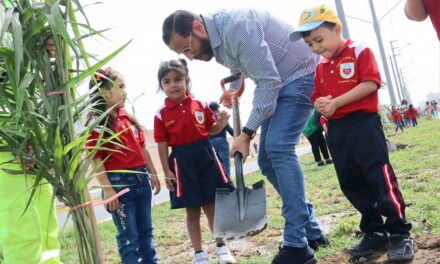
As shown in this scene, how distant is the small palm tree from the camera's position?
163 cm

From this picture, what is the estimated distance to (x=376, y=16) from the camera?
16.1 m

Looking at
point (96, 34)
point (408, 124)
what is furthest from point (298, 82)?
point (408, 124)

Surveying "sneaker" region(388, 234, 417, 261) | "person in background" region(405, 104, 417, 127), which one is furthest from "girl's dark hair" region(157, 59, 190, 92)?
"person in background" region(405, 104, 417, 127)

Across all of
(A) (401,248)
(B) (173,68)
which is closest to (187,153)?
(B) (173,68)

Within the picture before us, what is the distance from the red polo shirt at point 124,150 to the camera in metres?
2.94

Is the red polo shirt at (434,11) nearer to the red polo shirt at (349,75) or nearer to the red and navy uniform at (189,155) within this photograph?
the red polo shirt at (349,75)

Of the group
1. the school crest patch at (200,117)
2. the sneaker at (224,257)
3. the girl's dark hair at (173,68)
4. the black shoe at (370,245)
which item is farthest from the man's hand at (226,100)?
the black shoe at (370,245)

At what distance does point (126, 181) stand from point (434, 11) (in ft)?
6.62

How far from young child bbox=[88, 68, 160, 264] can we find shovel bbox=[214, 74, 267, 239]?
49cm

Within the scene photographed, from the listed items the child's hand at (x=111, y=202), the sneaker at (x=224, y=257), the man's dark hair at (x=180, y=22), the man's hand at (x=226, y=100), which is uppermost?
the man's dark hair at (x=180, y=22)

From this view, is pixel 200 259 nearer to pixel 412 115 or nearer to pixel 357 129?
pixel 357 129

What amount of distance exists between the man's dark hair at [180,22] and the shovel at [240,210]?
804 mm

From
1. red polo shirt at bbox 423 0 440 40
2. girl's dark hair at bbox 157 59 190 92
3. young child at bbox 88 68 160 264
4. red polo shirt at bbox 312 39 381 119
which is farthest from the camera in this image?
girl's dark hair at bbox 157 59 190 92

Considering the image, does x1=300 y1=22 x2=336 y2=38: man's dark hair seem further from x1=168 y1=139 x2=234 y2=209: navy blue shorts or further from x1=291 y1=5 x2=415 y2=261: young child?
x1=168 y1=139 x2=234 y2=209: navy blue shorts
